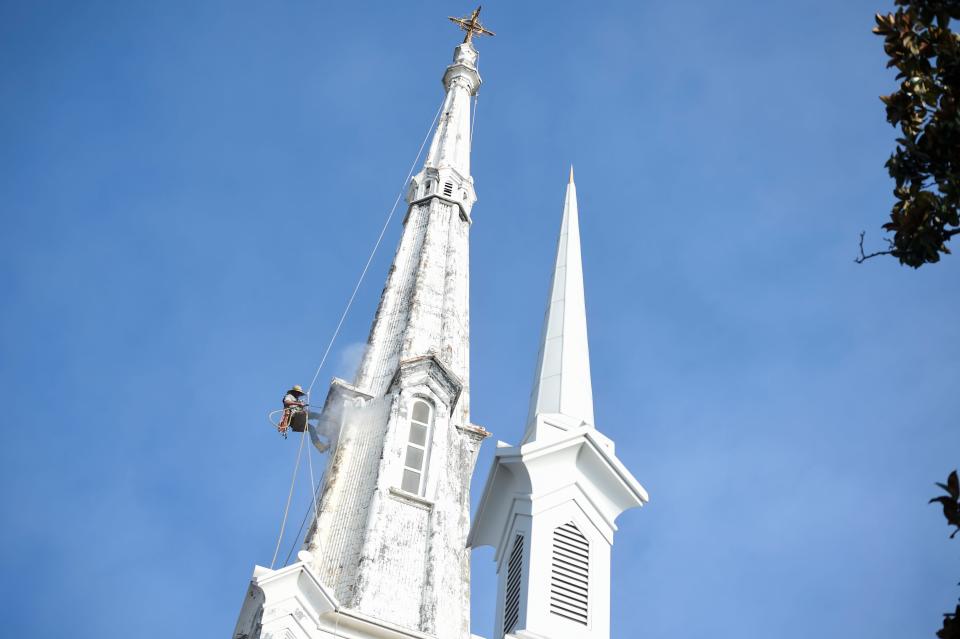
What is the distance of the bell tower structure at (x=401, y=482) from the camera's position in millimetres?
19031

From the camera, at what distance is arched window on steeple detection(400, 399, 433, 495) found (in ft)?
73.3

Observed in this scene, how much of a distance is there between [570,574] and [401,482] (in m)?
6.40

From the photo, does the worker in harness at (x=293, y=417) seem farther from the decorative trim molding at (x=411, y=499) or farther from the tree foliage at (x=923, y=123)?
the tree foliage at (x=923, y=123)

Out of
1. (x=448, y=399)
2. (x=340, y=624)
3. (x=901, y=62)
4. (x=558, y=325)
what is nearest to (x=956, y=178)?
(x=901, y=62)

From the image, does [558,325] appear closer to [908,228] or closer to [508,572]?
[508,572]

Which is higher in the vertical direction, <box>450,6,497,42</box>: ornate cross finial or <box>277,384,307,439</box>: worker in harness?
<box>450,6,497,42</box>: ornate cross finial

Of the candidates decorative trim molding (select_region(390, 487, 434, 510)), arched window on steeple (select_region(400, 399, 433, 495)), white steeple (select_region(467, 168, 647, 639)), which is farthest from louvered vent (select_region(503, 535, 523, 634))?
arched window on steeple (select_region(400, 399, 433, 495))

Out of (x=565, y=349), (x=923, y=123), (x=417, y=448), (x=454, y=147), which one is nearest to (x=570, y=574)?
(x=565, y=349)

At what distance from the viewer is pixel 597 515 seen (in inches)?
673

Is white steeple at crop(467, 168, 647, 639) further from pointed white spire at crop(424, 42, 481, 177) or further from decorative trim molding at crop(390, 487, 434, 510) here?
pointed white spire at crop(424, 42, 481, 177)

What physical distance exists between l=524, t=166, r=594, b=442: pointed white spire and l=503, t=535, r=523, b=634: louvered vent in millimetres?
1478

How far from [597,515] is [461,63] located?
21.2 meters

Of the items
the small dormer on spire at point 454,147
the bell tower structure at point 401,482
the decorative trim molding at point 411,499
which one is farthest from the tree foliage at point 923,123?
the small dormer on spire at point 454,147

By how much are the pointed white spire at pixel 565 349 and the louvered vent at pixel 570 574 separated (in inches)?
55.5
